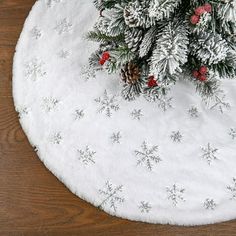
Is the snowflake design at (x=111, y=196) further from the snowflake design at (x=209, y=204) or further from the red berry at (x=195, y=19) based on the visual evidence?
the red berry at (x=195, y=19)

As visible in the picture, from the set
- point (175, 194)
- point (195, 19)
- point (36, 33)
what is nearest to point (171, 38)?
point (195, 19)

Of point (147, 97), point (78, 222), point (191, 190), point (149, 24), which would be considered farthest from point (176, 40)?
point (78, 222)

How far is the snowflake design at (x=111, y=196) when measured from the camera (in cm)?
93

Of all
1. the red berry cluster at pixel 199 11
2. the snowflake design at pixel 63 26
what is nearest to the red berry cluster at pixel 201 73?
the red berry cluster at pixel 199 11

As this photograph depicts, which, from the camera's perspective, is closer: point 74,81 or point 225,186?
point 225,186

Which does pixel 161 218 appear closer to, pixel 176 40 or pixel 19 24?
pixel 176 40

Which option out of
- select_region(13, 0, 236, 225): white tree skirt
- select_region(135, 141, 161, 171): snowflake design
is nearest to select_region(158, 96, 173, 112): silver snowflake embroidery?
select_region(13, 0, 236, 225): white tree skirt

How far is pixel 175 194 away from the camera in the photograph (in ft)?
3.01

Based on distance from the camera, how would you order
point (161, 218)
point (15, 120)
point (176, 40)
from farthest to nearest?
point (15, 120), point (161, 218), point (176, 40)

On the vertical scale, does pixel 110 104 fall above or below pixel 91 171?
above

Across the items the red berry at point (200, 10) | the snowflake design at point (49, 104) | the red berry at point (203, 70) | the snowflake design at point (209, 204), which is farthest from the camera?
the snowflake design at point (49, 104)

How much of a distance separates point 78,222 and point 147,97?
36 cm

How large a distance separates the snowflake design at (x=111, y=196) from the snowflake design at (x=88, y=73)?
0.98 feet

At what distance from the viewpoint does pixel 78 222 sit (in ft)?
3.09
